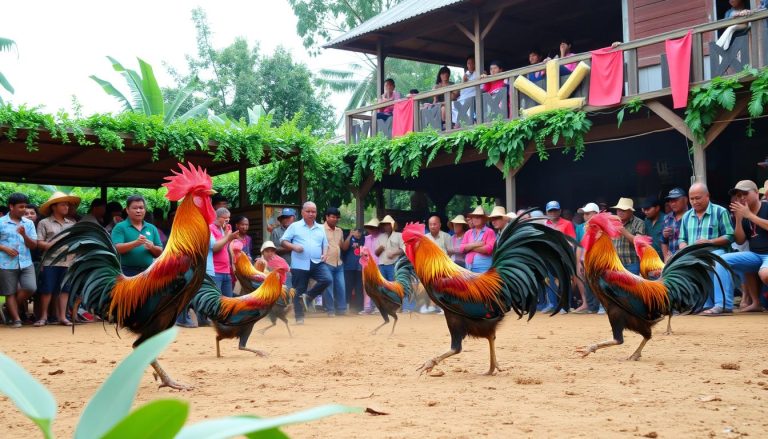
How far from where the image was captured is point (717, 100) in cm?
1162

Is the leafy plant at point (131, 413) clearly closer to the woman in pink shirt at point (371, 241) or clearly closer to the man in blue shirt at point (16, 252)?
the man in blue shirt at point (16, 252)

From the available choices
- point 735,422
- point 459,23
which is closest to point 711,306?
point 735,422

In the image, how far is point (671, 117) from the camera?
1253 centimetres

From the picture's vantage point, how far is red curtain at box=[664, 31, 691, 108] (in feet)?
39.4

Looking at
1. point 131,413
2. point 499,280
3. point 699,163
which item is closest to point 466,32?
point 699,163

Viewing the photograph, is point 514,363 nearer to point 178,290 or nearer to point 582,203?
point 178,290

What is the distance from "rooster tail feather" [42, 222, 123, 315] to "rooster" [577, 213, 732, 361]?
423 cm

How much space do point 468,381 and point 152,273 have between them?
260 cm

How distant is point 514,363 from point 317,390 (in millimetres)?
2179

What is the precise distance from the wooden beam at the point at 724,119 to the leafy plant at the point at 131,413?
12.3 m

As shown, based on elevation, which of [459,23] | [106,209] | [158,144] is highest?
[459,23]

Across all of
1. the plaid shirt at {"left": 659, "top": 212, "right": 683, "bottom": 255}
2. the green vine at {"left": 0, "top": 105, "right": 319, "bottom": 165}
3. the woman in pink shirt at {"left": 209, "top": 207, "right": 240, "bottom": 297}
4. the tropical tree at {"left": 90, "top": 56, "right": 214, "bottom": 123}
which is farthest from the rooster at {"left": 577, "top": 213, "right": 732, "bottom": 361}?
the tropical tree at {"left": 90, "top": 56, "right": 214, "bottom": 123}

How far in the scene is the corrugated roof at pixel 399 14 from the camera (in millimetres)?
17281

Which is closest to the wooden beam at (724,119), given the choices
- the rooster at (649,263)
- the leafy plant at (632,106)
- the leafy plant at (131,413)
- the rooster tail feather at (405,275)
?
the leafy plant at (632,106)
